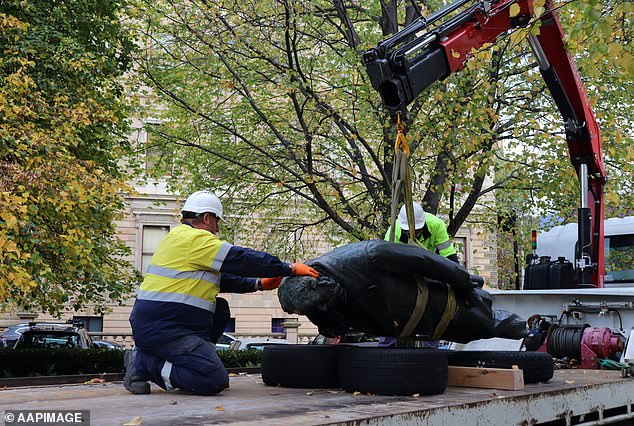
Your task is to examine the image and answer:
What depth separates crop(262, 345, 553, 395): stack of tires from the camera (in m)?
3.77

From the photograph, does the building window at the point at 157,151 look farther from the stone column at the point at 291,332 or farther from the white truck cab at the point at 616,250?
the stone column at the point at 291,332

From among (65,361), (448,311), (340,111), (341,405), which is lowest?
(65,361)

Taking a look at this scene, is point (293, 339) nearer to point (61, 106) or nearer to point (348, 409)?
point (61, 106)

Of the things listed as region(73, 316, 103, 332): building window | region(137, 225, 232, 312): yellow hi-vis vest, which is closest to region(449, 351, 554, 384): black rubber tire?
region(137, 225, 232, 312): yellow hi-vis vest

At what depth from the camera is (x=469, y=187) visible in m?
12.5

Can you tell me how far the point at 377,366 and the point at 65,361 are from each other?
33.3 ft

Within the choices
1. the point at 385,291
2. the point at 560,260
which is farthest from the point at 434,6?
the point at 385,291

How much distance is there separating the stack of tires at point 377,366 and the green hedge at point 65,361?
839 cm

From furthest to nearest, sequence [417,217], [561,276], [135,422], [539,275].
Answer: [539,275]
[561,276]
[417,217]
[135,422]

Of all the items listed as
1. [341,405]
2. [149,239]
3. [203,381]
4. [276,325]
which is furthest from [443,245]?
[276,325]

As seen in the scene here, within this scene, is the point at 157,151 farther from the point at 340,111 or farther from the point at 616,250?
the point at 616,250

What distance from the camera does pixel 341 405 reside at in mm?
3354

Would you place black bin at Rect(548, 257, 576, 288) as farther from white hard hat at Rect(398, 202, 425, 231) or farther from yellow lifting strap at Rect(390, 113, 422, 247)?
yellow lifting strap at Rect(390, 113, 422, 247)

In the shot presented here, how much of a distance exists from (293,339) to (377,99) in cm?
1561
